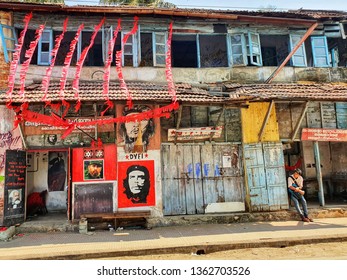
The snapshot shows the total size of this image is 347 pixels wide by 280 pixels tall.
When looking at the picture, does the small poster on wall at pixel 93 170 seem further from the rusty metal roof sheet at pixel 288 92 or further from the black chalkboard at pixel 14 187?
the rusty metal roof sheet at pixel 288 92

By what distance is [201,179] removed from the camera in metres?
10.6

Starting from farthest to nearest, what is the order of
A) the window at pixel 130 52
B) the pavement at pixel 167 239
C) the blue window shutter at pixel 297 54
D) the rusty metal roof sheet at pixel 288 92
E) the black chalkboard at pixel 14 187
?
the blue window shutter at pixel 297 54 < the window at pixel 130 52 < the rusty metal roof sheet at pixel 288 92 < the black chalkboard at pixel 14 187 < the pavement at pixel 167 239

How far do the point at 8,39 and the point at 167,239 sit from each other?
9013mm

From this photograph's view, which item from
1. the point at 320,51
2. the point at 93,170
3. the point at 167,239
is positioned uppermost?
the point at 320,51

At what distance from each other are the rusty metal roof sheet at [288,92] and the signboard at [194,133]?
1.51m

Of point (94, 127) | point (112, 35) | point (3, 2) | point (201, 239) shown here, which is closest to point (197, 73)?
point (112, 35)

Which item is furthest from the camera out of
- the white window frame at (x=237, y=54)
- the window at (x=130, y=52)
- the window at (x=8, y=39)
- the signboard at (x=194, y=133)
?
the white window frame at (x=237, y=54)

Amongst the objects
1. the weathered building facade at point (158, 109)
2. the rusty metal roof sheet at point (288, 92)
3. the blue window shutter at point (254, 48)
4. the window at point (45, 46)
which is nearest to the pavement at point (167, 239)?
the weathered building facade at point (158, 109)

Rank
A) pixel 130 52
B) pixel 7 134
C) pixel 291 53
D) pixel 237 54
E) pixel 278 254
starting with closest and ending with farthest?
pixel 278 254, pixel 7 134, pixel 291 53, pixel 130 52, pixel 237 54

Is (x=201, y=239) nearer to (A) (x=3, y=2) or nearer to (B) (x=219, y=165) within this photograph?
(B) (x=219, y=165)

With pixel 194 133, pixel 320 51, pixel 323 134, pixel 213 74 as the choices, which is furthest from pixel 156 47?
pixel 323 134

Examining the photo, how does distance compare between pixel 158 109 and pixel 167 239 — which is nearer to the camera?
pixel 167 239

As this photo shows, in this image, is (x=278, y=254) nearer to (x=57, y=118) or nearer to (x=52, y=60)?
(x=57, y=118)

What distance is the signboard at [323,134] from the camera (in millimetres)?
11328
